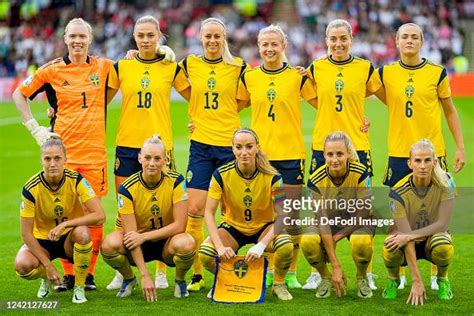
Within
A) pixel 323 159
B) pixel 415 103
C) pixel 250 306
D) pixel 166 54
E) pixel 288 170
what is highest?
pixel 166 54

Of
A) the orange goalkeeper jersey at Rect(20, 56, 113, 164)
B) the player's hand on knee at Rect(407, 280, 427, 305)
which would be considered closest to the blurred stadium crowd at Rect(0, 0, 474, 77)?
the orange goalkeeper jersey at Rect(20, 56, 113, 164)

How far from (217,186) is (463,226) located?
3807 millimetres

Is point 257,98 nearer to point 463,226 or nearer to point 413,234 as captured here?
point 413,234

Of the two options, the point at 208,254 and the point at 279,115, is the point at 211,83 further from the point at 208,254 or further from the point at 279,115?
the point at 208,254

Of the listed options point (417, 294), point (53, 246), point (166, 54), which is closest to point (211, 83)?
point (166, 54)

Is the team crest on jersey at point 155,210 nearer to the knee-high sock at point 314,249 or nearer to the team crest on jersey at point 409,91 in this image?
A: the knee-high sock at point 314,249

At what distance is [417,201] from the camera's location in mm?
7363

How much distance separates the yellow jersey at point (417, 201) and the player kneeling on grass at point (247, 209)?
2.82 ft

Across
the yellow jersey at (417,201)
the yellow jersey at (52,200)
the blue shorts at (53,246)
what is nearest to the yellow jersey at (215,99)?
the yellow jersey at (52,200)

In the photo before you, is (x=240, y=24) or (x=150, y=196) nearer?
(x=150, y=196)

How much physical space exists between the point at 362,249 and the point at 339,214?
36 centimetres

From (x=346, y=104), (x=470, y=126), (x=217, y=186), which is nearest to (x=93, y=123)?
(x=217, y=186)

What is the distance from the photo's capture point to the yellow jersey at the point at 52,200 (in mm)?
7410

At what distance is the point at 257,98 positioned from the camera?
8.06 m
